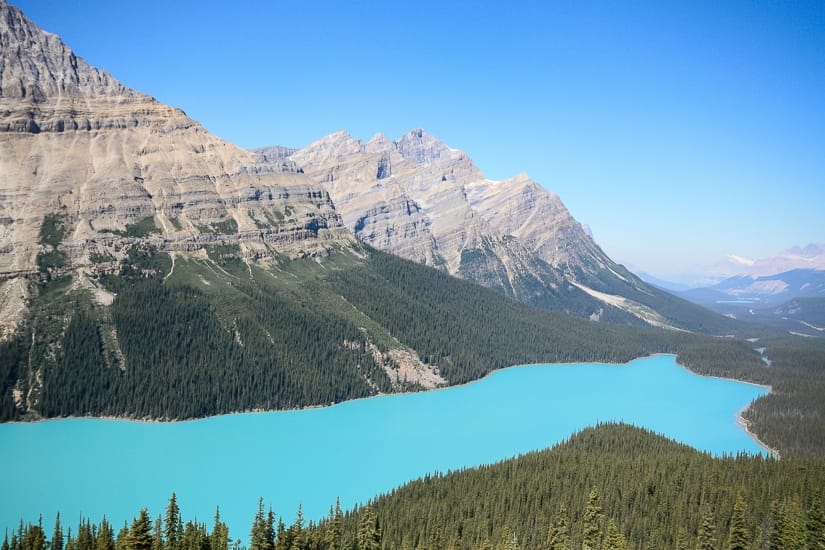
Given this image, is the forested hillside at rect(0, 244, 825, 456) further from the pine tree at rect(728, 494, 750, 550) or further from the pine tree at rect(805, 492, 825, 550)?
the pine tree at rect(728, 494, 750, 550)

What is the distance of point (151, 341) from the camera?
14988 cm

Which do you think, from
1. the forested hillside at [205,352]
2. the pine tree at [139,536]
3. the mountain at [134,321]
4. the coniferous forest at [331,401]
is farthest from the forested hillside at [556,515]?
the mountain at [134,321]

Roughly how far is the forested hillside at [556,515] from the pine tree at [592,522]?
13cm

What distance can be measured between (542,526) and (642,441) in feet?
138

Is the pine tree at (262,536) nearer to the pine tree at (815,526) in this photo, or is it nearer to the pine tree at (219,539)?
the pine tree at (219,539)

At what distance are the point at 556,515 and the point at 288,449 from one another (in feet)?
174

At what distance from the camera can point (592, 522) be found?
7494cm

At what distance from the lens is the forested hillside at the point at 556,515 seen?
64188mm

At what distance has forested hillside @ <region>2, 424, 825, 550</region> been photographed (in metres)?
64.2

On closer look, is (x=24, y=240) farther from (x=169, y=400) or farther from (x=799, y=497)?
(x=799, y=497)

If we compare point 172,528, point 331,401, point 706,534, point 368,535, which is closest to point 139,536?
point 172,528

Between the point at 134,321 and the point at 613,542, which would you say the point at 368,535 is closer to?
the point at 613,542

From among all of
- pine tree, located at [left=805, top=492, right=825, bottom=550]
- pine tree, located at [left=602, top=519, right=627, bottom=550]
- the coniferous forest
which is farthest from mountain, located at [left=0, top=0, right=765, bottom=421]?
pine tree, located at [left=805, top=492, right=825, bottom=550]

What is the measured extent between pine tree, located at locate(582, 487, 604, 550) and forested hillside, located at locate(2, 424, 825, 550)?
13 cm
